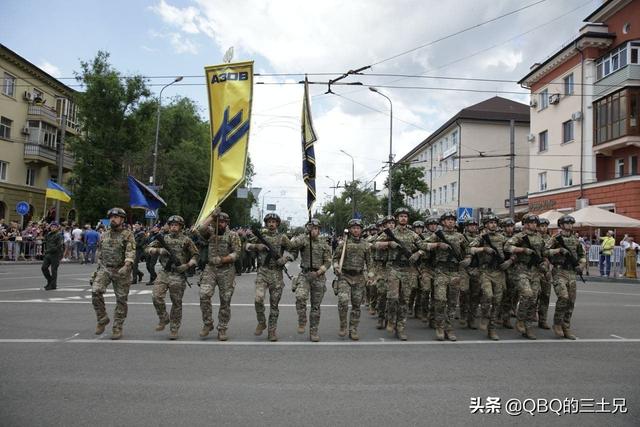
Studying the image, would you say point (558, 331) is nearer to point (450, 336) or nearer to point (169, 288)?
point (450, 336)

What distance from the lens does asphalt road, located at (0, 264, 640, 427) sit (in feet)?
15.2

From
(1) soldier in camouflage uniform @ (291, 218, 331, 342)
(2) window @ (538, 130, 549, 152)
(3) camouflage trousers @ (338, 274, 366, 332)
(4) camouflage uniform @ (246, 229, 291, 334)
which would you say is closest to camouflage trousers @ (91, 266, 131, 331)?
(4) camouflage uniform @ (246, 229, 291, 334)

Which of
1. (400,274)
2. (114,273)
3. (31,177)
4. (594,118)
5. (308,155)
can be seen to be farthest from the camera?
(31,177)

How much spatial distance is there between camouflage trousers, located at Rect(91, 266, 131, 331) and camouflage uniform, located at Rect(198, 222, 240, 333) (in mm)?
1236

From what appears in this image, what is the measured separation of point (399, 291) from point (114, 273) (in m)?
4.86

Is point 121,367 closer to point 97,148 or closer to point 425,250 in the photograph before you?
point 425,250

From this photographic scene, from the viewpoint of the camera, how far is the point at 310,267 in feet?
27.8

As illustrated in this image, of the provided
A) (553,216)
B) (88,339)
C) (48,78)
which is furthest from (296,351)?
(48,78)

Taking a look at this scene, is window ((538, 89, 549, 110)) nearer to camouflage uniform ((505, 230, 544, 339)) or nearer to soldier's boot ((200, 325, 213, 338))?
camouflage uniform ((505, 230, 544, 339))

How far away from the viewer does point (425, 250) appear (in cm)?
879

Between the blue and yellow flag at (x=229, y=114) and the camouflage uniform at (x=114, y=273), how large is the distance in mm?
1531

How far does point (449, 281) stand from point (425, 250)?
68cm

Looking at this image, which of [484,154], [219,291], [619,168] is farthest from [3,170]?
[619,168]

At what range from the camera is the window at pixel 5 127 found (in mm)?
36000
